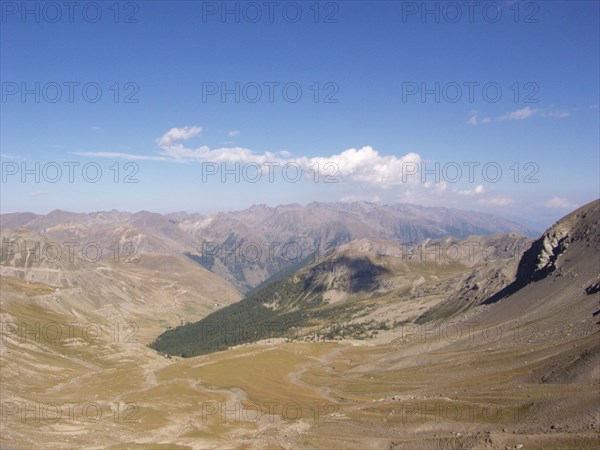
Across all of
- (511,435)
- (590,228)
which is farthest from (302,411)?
(590,228)

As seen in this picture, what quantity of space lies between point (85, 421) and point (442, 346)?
10308 cm

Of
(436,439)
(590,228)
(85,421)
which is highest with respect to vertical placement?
(590,228)

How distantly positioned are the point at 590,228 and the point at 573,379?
118m

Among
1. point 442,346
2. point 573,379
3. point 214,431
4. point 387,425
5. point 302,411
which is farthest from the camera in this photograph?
point 442,346

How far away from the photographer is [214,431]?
79.1 meters

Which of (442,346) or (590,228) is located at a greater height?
(590,228)

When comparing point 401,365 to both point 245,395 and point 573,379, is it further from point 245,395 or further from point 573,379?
point 573,379

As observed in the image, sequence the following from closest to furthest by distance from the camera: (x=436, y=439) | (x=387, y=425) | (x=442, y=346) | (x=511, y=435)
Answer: (x=511, y=435)
(x=436, y=439)
(x=387, y=425)
(x=442, y=346)

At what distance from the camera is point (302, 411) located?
89062 mm

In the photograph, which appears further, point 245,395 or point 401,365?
point 401,365

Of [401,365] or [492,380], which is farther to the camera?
[401,365]

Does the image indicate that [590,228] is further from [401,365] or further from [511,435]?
[511,435]

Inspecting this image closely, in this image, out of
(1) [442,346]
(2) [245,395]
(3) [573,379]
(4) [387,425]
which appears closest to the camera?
(4) [387,425]

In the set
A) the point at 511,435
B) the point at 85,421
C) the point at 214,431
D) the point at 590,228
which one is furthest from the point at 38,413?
the point at 590,228
